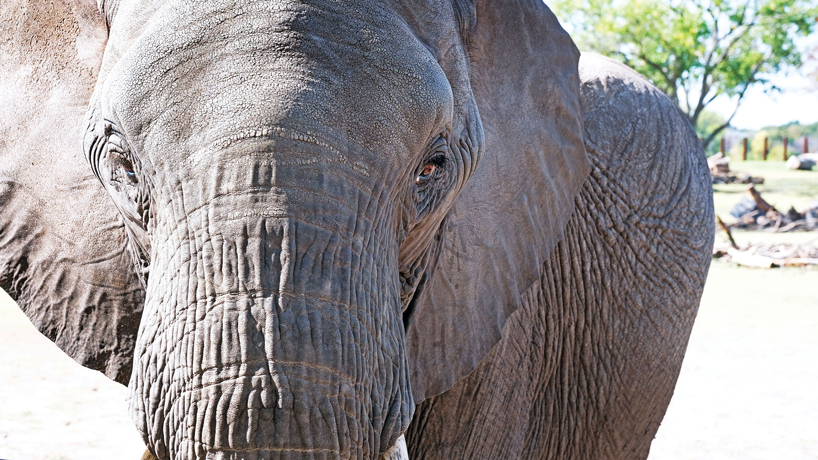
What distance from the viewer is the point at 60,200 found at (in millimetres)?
2023

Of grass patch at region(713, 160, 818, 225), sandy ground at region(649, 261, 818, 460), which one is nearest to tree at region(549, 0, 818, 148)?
grass patch at region(713, 160, 818, 225)

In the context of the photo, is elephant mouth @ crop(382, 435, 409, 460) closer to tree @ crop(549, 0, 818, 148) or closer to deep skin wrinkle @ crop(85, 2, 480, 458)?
deep skin wrinkle @ crop(85, 2, 480, 458)

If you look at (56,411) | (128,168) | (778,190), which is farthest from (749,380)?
(778,190)

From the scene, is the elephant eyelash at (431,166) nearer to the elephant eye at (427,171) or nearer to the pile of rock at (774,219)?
the elephant eye at (427,171)

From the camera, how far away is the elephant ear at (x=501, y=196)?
2.00 m

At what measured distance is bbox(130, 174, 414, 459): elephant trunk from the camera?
4.12 ft

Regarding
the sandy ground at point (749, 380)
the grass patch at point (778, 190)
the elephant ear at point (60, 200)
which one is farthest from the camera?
the grass patch at point (778, 190)

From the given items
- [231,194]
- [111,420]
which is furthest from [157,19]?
[111,420]

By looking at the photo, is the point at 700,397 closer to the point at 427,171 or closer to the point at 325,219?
the point at 427,171

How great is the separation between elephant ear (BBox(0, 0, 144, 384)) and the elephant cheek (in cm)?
67

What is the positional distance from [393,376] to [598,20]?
24259 millimetres

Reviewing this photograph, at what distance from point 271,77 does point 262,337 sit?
15.4 inches

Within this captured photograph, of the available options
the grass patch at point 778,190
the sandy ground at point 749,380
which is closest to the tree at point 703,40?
the grass patch at point 778,190

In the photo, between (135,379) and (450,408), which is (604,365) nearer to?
(450,408)
